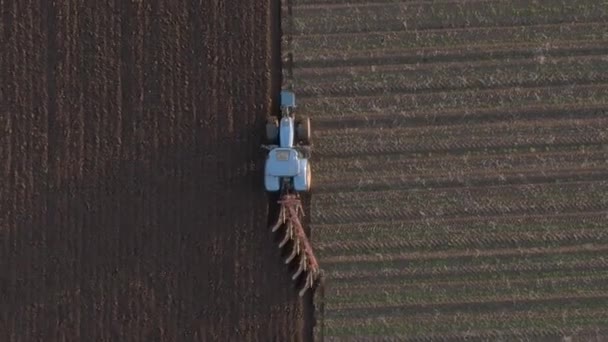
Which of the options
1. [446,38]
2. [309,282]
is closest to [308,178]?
[309,282]

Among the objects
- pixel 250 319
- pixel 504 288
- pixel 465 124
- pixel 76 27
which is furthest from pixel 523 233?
pixel 76 27

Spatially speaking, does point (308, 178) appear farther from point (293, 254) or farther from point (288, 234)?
point (293, 254)

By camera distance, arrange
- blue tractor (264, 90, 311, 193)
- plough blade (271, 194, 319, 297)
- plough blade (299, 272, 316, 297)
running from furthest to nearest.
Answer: plough blade (299, 272, 316, 297) < plough blade (271, 194, 319, 297) < blue tractor (264, 90, 311, 193)

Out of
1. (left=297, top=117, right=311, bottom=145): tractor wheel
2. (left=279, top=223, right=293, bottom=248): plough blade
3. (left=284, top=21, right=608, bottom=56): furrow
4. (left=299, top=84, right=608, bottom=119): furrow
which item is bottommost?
(left=279, top=223, right=293, bottom=248): plough blade

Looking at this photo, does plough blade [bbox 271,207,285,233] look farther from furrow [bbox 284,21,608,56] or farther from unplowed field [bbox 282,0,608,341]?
furrow [bbox 284,21,608,56]

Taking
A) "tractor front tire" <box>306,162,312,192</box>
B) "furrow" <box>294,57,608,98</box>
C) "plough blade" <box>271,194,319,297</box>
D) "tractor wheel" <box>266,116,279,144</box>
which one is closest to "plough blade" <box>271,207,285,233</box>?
"plough blade" <box>271,194,319,297</box>

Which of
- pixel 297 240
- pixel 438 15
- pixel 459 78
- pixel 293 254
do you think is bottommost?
pixel 293 254
